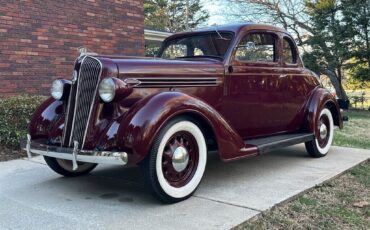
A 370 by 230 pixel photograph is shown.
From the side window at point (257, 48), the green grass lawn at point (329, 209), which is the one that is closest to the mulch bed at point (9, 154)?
the side window at point (257, 48)

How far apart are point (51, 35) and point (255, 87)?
5.19 m

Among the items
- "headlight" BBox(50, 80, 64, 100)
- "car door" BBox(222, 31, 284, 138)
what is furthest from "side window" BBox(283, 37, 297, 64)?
"headlight" BBox(50, 80, 64, 100)

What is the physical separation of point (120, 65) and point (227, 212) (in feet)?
5.44

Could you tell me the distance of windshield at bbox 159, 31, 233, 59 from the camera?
484 centimetres

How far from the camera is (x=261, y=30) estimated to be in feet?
17.3

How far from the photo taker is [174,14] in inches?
1173

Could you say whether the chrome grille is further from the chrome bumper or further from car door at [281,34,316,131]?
car door at [281,34,316,131]

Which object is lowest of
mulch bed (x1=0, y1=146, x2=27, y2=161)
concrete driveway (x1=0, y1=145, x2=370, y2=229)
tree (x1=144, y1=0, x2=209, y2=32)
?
concrete driveway (x1=0, y1=145, x2=370, y2=229)

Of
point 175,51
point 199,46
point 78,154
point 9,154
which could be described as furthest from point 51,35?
point 78,154

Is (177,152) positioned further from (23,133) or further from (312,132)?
(23,133)

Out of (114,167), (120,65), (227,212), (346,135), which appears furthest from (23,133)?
(346,135)

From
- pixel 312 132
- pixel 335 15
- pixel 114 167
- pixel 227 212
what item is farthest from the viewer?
pixel 335 15

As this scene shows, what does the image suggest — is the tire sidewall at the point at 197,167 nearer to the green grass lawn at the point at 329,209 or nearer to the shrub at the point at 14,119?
the green grass lawn at the point at 329,209

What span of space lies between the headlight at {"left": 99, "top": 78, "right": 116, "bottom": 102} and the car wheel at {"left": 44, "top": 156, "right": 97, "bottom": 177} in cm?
131
